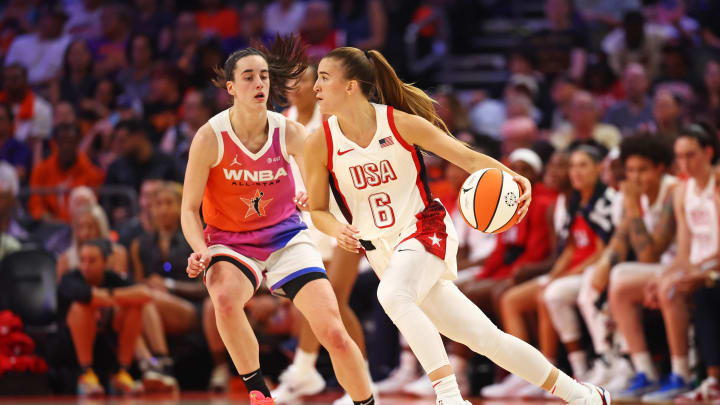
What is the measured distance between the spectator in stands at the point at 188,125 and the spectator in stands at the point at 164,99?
332mm

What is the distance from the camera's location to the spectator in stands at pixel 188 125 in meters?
10.6

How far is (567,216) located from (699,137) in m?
1.35

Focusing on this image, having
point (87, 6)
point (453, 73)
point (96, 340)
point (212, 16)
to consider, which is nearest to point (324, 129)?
point (96, 340)

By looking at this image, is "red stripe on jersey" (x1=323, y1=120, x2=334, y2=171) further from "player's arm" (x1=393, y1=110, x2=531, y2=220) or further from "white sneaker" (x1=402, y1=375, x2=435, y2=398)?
"white sneaker" (x1=402, y1=375, x2=435, y2=398)

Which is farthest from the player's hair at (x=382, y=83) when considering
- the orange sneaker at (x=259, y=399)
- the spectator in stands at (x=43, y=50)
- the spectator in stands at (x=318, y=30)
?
the spectator in stands at (x=43, y=50)

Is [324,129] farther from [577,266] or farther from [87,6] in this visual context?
[87,6]

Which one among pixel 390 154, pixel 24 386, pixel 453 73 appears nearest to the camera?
pixel 390 154

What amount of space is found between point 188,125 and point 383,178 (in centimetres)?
621

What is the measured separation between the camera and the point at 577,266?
7.77m

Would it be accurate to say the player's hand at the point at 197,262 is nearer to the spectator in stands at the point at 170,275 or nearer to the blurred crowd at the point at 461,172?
the blurred crowd at the point at 461,172

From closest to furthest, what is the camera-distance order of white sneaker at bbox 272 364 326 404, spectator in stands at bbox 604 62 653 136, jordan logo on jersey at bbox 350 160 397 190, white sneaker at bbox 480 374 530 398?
1. jordan logo on jersey at bbox 350 160 397 190
2. white sneaker at bbox 272 364 326 404
3. white sneaker at bbox 480 374 530 398
4. spectator in stands at bbox 604 62 653 136

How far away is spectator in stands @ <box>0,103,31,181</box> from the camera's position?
37.0 ft

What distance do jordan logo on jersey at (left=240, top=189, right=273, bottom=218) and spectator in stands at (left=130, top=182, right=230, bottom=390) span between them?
11.9 ft

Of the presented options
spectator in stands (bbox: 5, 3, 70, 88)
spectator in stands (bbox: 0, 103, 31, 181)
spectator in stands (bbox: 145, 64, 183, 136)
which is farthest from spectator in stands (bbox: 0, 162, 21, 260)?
spectator in stands (bbox: 5, 3, 70, 88)
